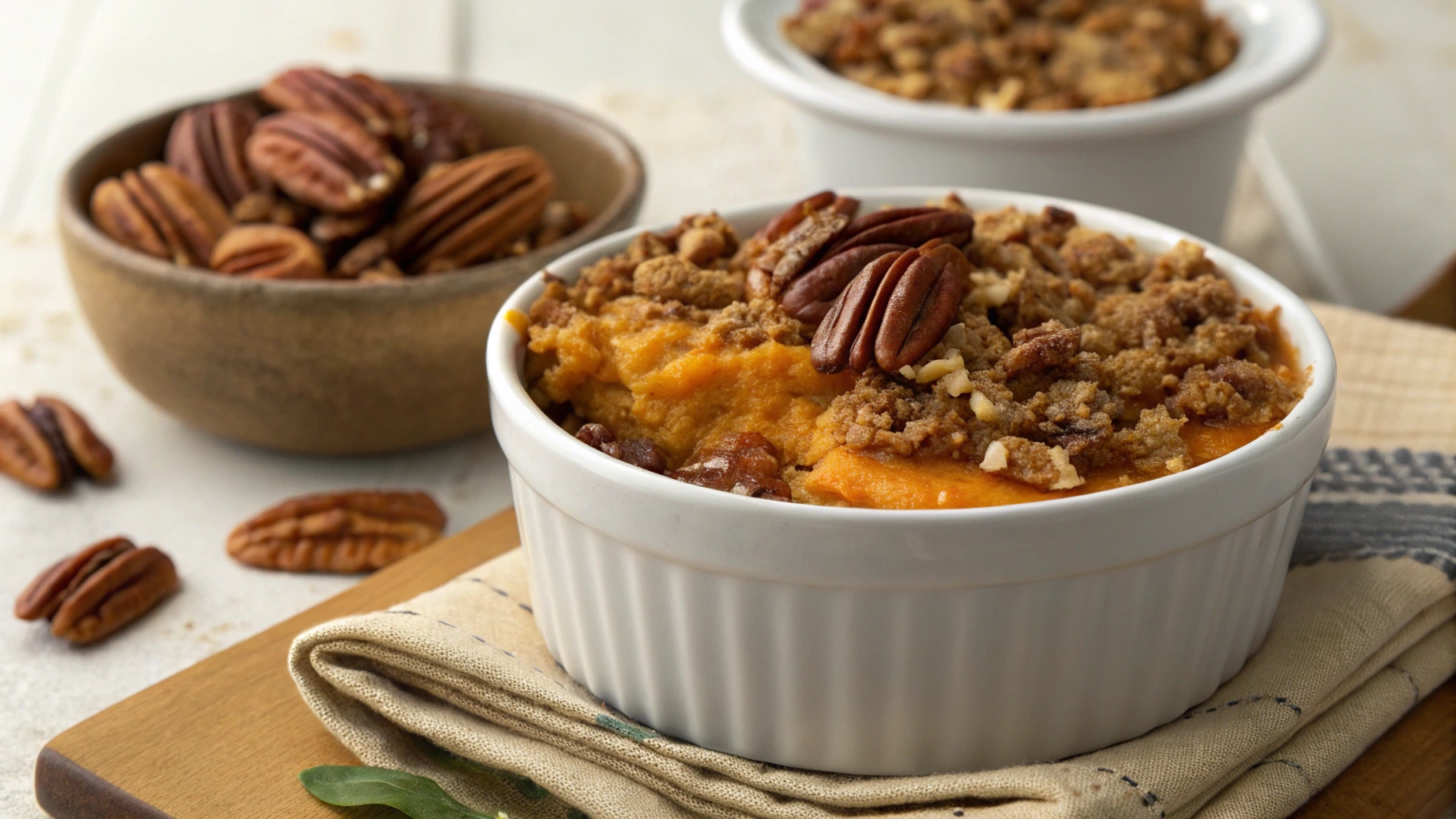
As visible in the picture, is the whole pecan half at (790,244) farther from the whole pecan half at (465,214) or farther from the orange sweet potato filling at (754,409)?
the whole pecan half at (465,214)

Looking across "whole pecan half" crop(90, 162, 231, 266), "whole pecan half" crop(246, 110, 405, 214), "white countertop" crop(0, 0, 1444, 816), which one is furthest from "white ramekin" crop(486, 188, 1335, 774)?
"whole pecan half" crop(90, 162, 231, 266)

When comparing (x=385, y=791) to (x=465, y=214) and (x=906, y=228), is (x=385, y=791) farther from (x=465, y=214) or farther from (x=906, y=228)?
(x=465, y=214)

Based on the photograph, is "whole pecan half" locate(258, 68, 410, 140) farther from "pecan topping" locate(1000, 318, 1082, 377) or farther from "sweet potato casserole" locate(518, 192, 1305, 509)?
"pecan topping" locate(1000, 318, 1082, 377)

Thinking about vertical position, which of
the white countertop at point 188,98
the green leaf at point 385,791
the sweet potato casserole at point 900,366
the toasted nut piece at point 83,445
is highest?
the sweet potato casserole at point 900,366

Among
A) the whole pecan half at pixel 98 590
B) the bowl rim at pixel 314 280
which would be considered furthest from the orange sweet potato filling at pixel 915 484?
the whole pecan half at pixel 98 590

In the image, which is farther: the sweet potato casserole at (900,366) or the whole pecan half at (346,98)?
the whole pecan half at (346,98)

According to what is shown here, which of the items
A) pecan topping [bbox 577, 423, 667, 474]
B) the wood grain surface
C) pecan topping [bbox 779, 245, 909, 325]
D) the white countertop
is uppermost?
pecan topping [bbox 779, 245, 909, 325]
